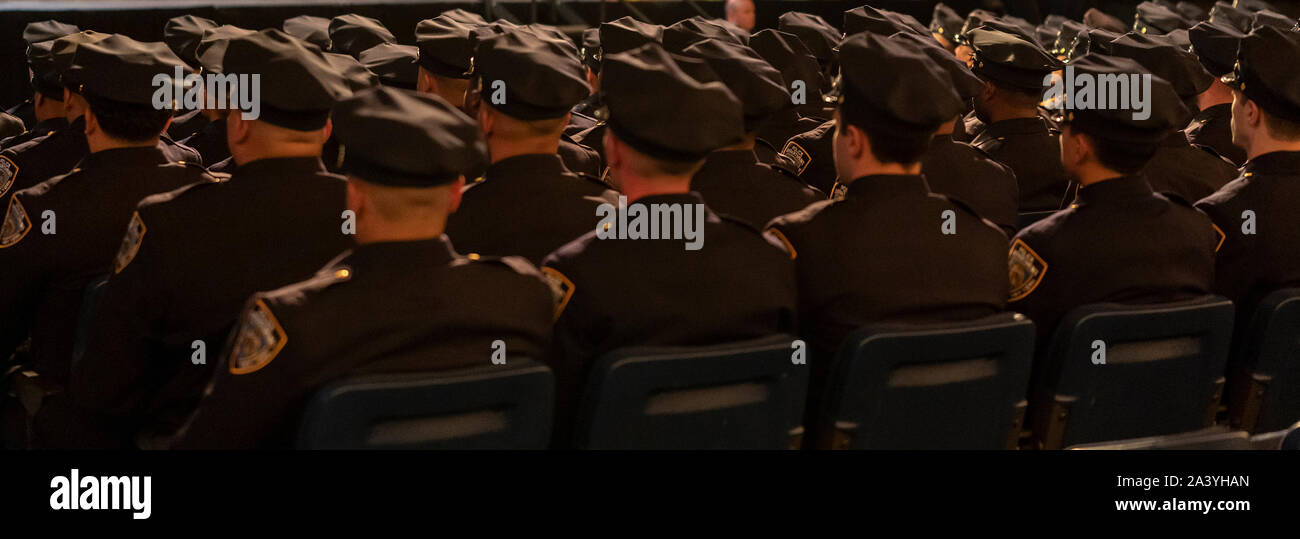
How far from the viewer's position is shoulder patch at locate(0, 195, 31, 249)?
2748mm

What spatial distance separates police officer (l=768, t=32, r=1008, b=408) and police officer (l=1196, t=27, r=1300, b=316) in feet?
2.64

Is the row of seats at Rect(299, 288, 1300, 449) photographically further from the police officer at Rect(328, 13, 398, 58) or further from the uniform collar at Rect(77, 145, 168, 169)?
the police officer at Rect(328, 13, 398, 58)

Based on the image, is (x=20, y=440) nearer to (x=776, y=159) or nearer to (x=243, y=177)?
(x=243, y=177)

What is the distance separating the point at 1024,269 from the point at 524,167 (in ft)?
3.86

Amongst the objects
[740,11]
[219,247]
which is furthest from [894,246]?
[740,11]

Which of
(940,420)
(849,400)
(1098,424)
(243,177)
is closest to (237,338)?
(243,177)

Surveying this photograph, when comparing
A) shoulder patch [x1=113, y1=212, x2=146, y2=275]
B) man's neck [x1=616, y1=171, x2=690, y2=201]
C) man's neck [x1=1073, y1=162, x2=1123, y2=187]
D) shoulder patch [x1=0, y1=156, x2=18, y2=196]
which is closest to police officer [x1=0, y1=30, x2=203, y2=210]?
shoulder patch [x1=0, y1=156, x2=18, y2=196]

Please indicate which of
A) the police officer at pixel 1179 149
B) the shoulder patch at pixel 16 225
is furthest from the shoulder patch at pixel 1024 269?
the shoulder patch at pixel 16 225

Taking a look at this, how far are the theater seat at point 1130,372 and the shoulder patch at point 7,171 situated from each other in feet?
9.39

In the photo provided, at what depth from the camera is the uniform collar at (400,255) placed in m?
1.99

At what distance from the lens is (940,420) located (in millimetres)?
2416

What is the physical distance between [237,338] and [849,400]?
1.07m

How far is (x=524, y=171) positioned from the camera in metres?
3.04

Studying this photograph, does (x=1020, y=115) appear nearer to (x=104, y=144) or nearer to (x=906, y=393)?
(x=906, y=393)
